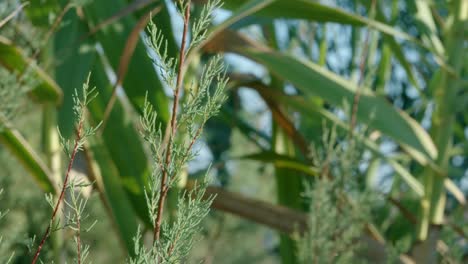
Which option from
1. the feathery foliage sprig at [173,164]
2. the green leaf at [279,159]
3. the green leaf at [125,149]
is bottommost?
the green leaf at [279,159]

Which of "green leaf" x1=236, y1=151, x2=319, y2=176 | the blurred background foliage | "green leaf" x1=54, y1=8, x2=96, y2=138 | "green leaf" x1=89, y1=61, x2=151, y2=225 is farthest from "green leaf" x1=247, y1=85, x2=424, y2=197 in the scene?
"green leaf" x1=54, y1=8, x2=96, y2=138

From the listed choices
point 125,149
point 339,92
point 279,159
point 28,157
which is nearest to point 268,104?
point 279,159

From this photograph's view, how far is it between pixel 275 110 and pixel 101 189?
1.93 feet

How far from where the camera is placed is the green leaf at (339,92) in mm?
2092

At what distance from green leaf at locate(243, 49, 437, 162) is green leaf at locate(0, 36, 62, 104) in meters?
0.52

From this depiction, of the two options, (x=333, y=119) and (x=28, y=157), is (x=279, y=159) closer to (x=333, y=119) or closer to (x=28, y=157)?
(x=333, y=119)

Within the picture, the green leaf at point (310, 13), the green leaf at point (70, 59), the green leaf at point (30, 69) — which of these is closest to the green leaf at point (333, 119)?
the green leaf at point (310, 13)

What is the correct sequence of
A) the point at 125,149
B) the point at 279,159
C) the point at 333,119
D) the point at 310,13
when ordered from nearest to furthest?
the point at 310,13 < the point at 125,149 < the point at 333,119 < the point at 279,159

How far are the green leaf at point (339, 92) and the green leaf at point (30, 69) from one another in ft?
1.70

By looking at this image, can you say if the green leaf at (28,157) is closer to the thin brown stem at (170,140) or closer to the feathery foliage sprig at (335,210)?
the feathery foliage sprig at (335,210)

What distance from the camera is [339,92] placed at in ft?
6.95

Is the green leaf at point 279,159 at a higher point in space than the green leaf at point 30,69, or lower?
lower

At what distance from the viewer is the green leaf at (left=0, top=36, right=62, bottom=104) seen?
175 centimetres

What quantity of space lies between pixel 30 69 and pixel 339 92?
76cm
